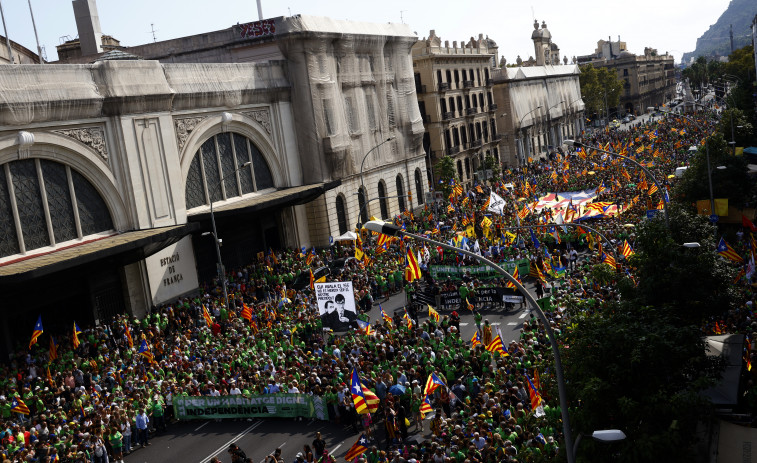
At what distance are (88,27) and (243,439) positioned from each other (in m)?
35.4

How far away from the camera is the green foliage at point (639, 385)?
13758 mm

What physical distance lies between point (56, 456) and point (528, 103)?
89.1 meters

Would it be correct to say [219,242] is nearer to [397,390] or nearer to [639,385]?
[397,390]

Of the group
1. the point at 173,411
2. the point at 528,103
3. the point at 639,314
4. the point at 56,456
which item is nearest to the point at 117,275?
the point at 173,411

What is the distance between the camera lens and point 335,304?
2992cm

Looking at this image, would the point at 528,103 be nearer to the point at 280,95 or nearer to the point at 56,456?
the point at 280,95

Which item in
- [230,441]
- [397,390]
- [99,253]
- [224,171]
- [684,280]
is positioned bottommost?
[230,441]

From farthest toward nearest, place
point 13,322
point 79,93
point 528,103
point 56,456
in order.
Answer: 1. point 528,103
2. point 79,93
3. point 13,322
4. point 56,456

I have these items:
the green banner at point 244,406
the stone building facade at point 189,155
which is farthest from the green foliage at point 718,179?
the green banner at point 244,406

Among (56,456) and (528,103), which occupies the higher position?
(528,103)

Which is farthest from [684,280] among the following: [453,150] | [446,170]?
[453,150]

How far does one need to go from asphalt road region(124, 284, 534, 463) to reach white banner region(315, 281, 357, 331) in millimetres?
5793

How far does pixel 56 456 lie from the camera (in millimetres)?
21797

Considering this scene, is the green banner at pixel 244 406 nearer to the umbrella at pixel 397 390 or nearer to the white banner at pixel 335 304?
the umbrella at pixel 397 390
